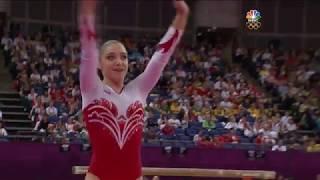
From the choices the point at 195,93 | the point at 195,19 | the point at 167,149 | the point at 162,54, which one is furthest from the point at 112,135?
the point at 195,19

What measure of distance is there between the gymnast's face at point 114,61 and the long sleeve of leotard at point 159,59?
0.15 m

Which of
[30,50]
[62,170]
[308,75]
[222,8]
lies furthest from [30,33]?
[62,170]

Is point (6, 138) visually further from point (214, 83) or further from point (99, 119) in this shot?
point (99, 119)

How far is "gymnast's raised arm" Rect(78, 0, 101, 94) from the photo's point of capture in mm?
3375

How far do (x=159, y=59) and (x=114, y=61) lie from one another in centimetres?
26

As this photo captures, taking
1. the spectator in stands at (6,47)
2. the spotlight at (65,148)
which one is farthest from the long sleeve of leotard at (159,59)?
the spectator in stands at (6,47)

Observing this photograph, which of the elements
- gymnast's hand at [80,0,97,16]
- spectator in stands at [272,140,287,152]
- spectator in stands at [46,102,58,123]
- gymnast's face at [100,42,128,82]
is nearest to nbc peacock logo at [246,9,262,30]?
spectator in stands at [272,140,287,152]

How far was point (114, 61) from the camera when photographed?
3717mm

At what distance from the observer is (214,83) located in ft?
64.2

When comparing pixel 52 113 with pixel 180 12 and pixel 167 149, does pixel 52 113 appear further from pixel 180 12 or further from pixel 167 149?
pixel 180 12

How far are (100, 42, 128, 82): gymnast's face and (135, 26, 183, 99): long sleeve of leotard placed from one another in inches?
6.0

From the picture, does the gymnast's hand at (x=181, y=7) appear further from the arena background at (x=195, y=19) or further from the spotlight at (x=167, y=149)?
the arena background at (x=195, y=19)

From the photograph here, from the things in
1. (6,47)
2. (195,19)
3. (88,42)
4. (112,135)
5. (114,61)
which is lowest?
(6,47)

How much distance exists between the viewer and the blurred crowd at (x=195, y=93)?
1578 cm
